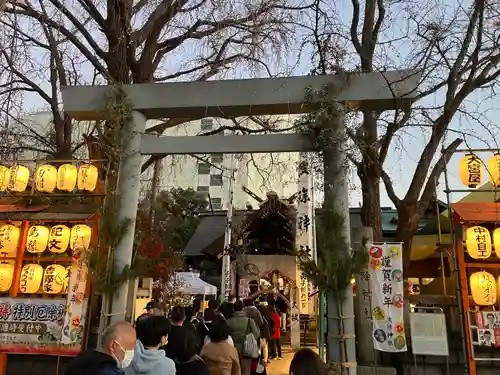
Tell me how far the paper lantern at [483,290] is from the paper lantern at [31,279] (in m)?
7.68

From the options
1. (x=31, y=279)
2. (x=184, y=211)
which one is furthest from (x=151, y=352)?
(x=184, y=211)

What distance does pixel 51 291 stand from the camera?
7.17 meters

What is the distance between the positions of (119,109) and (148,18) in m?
2.81

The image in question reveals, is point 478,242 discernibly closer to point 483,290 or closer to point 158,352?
point 483,290

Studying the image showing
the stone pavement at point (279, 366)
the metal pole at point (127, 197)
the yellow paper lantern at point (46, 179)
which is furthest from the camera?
the stone pavement at point (279, 366)

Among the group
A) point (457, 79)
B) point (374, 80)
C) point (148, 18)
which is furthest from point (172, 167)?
point (457, 79)

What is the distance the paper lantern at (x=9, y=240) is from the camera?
736 centimetres

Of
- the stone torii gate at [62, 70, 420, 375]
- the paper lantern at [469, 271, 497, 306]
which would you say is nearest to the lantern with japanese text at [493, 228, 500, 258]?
the paper lantern at [469, 271, 497, 306]

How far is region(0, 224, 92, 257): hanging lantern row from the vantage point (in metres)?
7.11

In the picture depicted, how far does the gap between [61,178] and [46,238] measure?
3.72ft

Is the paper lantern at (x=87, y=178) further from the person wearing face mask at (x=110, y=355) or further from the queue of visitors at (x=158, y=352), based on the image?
the person wearing face mask at (x=110, y=355)

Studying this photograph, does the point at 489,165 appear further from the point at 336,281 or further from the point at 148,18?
the point at 148,18

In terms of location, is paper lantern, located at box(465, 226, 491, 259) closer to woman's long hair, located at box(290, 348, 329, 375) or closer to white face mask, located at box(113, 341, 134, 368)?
woman's long hair, located at box(290, 348, 329, 375)

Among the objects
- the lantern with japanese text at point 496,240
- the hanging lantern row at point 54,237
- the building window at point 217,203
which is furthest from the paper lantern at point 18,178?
the building window at point 217,203
